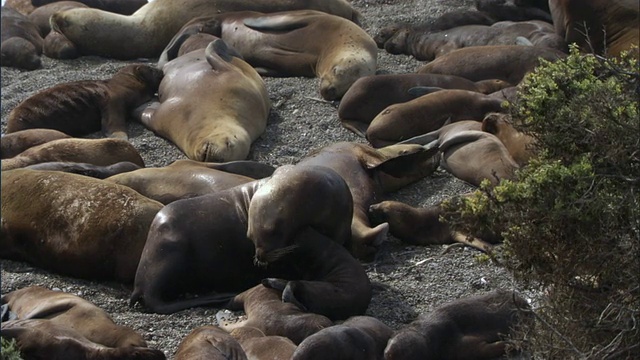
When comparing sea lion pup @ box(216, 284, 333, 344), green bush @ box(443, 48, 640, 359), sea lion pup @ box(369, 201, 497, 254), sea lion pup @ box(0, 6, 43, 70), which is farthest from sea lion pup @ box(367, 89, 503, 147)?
green bush @ box(443, 48, 640, 359)

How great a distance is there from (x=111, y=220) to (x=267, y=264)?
3.49 ft

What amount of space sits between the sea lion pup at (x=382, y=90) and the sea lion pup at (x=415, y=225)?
2.24 m

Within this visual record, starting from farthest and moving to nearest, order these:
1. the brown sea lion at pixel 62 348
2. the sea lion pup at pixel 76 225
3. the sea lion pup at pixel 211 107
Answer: the sea lion pup at pixel 211 107 < the sea lion pup at pixel 76 225 < the brown sea lion at pixel 62 348

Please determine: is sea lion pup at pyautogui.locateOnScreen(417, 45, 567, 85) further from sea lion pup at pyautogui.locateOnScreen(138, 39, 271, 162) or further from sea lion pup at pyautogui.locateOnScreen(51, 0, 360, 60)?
sea lion pup at pyautogui.locateOnScreen(51, 0, 360, 60)

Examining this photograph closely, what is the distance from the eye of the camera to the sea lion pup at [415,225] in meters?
8.19

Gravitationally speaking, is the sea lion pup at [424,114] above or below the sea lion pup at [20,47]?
above

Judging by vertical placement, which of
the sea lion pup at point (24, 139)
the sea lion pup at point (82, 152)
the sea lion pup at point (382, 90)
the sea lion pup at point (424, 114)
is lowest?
the sea lion pup at point (382, 90)

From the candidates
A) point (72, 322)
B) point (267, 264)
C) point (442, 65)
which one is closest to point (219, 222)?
point (267, 264)

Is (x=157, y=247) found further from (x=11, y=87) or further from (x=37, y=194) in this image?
(x=11, y=87)

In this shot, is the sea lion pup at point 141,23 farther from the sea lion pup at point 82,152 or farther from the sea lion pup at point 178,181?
the sea lion pup at point 178,181

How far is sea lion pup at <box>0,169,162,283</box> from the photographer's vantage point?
765 cm

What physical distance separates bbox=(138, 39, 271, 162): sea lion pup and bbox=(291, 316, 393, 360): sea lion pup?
3.86 m

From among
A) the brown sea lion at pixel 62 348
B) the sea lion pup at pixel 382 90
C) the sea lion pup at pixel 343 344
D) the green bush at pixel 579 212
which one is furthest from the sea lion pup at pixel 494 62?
the brown sea lion at pixel 62 348

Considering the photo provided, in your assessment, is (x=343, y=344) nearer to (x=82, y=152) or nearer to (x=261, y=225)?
(x=261, y=225)
